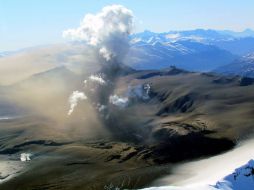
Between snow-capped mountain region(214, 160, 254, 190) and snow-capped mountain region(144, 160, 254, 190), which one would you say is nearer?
snow-capped mountain region(144, 160, 254, 190)

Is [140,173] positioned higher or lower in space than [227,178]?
higher

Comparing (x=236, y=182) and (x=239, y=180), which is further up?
(x=239, y=180)

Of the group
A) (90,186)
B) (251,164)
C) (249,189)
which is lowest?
(249,189)

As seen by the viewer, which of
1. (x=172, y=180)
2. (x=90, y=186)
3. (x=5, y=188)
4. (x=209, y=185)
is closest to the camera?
(x=209, y=185)

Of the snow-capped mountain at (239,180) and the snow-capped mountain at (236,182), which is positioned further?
the snow-capped mountain at (239,180)

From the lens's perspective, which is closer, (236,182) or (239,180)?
(236,182)

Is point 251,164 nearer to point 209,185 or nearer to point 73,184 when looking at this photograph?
point 209,185

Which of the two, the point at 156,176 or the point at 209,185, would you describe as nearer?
the point at 209,185

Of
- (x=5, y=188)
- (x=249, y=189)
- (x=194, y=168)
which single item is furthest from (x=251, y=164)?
(x=5, y=188)
